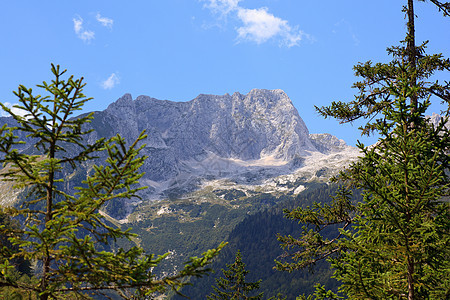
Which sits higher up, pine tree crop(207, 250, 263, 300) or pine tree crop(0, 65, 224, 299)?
pine tree crop(0, 65, 224, 299)

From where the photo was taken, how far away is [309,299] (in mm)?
14805

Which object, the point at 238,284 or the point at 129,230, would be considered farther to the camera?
the point at 238,284

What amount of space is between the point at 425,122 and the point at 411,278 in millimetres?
6093

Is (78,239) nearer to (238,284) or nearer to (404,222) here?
(404,222)

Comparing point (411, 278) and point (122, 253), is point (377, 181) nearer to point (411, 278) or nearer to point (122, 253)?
point (411, 278)

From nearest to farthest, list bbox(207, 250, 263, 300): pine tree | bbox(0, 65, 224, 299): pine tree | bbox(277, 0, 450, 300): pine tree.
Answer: bbox(0, 65, 224, 299): pine tree
bbox(277, 0, 450, 300): pine tree
bbox(207, 250, 263, 300): pine tree

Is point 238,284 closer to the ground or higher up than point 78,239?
closer to the ground

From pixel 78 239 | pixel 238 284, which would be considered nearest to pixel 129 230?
pixel 78 239

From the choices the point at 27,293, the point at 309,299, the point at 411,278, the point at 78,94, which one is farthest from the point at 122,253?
the point at 309,299

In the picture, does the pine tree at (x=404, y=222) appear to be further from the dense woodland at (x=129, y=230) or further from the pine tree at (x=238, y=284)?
the pine tree at (x=238, y=284)

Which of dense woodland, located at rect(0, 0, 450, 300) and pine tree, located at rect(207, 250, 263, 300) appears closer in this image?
dense woodland, located at rect(0, 0, 450, 300)

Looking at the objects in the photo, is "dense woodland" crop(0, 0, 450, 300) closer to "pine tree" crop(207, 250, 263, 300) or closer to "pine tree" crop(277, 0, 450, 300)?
"pine tree" crop(277, 0, 450, 300)

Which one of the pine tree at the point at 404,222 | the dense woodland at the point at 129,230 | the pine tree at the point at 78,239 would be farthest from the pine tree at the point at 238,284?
the pine tree at the point at 78,239

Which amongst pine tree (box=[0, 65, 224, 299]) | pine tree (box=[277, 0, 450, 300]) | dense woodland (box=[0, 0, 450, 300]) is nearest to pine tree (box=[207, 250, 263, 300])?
dense woodland (box=[0, 0, 450, 300])
